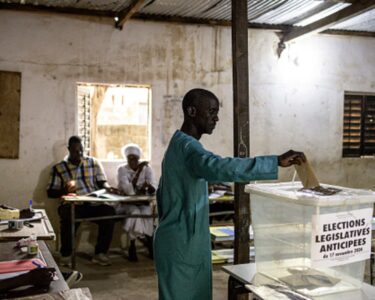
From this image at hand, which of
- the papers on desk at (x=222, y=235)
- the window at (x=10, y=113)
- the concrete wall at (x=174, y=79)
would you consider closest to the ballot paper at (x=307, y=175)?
the papers on desk at (x=222, y=235)

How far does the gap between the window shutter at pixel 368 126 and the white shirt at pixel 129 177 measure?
403 centimetres

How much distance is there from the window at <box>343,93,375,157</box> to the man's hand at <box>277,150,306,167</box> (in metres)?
6.47

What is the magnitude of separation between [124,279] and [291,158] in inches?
156

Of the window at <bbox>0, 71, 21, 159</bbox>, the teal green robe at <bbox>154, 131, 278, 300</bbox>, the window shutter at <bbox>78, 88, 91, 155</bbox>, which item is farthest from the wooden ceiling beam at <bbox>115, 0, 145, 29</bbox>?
the teal green robe at <bbox>154, 131, 278, 300</bbox>

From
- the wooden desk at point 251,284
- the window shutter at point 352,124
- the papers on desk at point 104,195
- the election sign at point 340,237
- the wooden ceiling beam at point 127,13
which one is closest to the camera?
the election sign at point 340,237

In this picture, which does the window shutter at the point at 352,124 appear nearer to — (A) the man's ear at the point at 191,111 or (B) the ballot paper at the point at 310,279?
(A) the man's ear at the point at 191,111

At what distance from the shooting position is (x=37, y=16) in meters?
6.54

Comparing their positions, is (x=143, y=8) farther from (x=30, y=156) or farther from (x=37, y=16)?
(x=30, y=156)

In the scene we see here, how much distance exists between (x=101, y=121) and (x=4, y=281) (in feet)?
24.4

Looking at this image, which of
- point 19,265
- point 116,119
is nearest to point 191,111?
point 19,265

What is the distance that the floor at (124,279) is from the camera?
201 inches

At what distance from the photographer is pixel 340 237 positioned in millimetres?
2104

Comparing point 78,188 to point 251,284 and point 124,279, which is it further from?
point 251,284

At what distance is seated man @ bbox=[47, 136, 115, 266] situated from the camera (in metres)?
6.27
